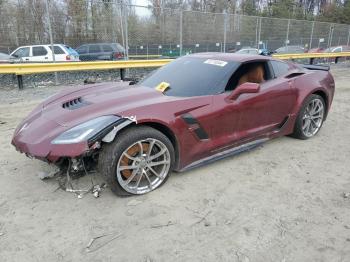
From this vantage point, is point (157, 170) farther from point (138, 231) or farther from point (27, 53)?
point (27, 53)

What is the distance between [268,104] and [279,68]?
0.70 meters

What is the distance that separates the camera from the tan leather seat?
13.6 feet

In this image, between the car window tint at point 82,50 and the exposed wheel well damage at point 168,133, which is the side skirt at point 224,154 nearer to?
the exposed wheel well damage at point 168,133

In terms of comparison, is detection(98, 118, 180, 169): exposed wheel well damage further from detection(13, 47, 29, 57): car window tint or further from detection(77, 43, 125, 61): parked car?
detection(13, 47, 29, 57): car window tint

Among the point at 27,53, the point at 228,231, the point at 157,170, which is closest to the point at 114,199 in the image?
the point at 157,170

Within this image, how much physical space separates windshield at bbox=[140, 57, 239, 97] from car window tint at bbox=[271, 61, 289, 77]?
2.57 ft

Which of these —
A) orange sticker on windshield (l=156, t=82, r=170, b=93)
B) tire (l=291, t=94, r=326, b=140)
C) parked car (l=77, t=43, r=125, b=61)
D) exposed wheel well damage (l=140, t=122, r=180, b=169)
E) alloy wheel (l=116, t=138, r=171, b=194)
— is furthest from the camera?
parked car (l=77, t=43, r=125, b=61)

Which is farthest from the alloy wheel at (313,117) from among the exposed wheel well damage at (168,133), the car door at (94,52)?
the car door at (94,52)

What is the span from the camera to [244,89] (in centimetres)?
371

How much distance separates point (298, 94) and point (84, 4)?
25.3 ft

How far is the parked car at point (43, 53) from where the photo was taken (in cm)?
1075

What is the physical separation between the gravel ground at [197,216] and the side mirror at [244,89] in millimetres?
878

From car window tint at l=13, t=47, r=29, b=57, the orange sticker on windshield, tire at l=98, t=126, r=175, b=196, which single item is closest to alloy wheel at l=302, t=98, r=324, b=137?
the orange sticker on windshield

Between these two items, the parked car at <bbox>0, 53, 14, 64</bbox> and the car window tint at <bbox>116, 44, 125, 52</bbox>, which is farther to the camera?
the car window tint at <bbox>116, 44, 125, 52</bbox>
